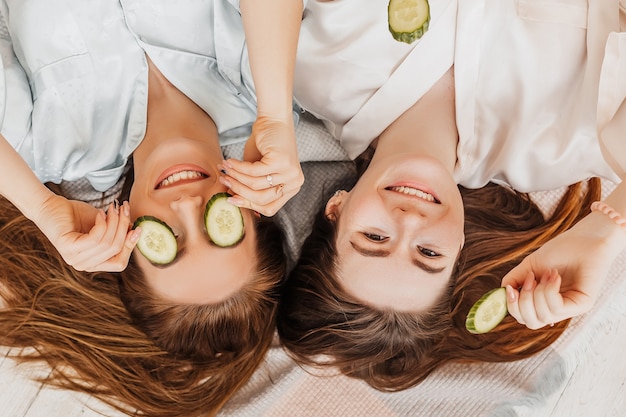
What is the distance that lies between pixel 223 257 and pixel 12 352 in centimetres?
102

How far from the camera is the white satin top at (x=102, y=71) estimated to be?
5.85 ft

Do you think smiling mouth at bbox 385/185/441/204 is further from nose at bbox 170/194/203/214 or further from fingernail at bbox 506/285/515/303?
nose at bbox 170/194/203/214

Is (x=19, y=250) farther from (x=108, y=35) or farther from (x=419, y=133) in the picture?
(x=419, y=133)

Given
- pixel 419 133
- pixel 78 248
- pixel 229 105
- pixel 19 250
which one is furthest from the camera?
pixel 19 250

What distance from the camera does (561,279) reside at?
5.01 ft

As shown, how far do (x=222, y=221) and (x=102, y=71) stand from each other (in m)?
0.66

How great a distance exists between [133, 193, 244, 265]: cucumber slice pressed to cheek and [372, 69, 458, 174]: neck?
484mm

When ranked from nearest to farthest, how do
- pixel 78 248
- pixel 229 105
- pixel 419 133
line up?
1. pixel 78 248
2. pixel 419 133
3. pixel 229 105

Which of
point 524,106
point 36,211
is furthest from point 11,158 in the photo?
point 524,106

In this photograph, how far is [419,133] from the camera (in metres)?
1.77

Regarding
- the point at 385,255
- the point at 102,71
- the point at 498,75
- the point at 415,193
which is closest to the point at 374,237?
the point at 385,255

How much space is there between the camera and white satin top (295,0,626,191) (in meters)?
1.72

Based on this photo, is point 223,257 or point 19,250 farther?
point 19,250

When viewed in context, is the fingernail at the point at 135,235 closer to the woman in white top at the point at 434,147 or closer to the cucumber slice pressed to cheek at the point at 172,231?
the cucumber slice pressed to cheek at the point at 172,231
